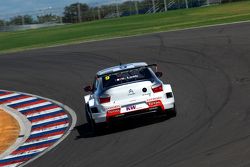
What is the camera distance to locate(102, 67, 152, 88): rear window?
1434 centimetres

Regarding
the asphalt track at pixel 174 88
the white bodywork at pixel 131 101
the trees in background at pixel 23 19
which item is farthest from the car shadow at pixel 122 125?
the trees in background at pixel 23 19

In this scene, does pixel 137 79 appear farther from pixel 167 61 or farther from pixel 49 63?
pixel 49 63

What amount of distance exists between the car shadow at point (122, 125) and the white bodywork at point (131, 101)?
306 mm

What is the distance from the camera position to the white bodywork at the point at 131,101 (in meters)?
13.8

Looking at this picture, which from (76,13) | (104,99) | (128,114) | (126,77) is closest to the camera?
(128,114)

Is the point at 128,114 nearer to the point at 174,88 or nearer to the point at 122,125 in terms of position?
the point at 122,125

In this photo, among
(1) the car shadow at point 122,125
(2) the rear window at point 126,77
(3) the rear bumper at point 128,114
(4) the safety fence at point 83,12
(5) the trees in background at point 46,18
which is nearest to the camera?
(3) the rear bumper at point 128,114

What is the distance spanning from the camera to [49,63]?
28984 mm

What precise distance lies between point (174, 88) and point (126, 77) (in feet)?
14.9

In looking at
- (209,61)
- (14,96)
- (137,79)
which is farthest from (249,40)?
(137,79)

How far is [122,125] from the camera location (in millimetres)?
14836

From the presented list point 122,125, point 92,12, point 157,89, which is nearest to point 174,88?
point 122,125

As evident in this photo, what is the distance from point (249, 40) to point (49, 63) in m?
9.38

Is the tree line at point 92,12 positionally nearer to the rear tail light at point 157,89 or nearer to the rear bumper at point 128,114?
the rear tail light at point 157,89
